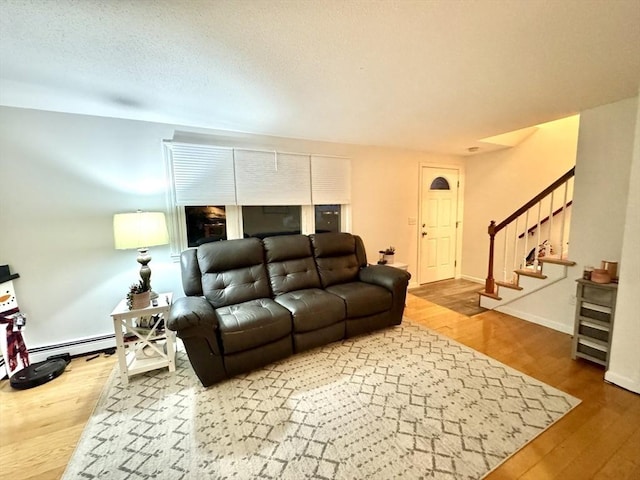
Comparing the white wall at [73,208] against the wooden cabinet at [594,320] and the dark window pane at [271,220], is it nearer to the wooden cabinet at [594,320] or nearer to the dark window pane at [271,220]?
the dark window pane at [271,220]

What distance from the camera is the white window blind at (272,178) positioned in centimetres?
304

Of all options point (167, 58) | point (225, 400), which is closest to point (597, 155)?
point (167, 58)

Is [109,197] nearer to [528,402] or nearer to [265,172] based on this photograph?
[265,172]

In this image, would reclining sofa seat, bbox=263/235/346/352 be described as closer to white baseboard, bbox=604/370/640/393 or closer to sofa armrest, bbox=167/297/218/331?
sofa armrest, bbox=167/297/218/331

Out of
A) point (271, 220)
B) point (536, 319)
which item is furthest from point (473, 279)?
point (271, 220)

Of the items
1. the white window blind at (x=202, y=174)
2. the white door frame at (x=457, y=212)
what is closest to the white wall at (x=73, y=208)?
the white window blind at (x=202, y=174)

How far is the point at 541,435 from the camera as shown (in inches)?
60.6

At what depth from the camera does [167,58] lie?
62.0 inches

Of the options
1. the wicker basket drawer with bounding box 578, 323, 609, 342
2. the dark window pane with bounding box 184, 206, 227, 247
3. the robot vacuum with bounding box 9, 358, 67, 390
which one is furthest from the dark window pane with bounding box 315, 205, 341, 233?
the robot vacuum with bounding box 9, 358, 67, 390

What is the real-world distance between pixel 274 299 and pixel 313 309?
1.53ft

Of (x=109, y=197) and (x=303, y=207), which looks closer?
(x=109, y=197)

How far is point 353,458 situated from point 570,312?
2.83m

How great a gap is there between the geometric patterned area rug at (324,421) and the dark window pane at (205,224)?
1.29 metres

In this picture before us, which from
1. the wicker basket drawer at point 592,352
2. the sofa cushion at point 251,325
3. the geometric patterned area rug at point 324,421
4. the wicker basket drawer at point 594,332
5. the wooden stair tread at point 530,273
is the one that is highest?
the wooden stair tread at point 530,273
